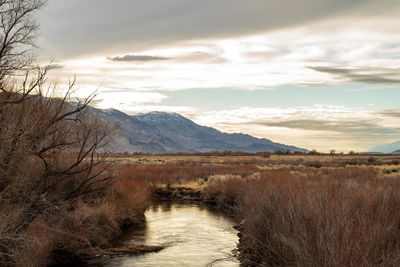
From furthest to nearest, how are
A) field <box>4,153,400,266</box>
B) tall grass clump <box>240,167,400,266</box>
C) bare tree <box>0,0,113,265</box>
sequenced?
bare tree <box>0,0,113,265</box>, field <box>4,153,400,266</box>, tall grass clump <box>240,167,400,266</box>

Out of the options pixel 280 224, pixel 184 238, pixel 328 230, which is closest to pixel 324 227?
pixel 328 230

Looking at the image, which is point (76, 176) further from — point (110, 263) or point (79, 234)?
point (110, 263)

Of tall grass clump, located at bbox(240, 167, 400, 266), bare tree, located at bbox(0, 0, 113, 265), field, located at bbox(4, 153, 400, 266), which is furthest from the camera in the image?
bare tree, located at bbox(0, 0, 113, 265)

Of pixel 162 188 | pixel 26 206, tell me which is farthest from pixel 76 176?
pixel 162 188

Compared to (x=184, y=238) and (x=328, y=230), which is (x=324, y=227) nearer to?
(x=328, y=230)

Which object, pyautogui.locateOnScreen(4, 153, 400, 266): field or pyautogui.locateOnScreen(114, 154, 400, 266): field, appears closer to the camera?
pyautogui.locateOnScreen(114, 154, 400, 266): field

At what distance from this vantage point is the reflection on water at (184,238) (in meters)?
12.5

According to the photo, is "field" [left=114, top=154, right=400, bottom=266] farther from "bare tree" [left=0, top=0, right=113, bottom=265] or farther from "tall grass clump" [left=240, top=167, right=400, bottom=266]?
"bare tree" [left=0, top=0, right=113, bottom=265]

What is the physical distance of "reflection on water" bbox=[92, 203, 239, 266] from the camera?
492 inches

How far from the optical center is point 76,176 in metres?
17.0

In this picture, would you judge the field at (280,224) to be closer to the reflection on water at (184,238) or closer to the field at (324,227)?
the field at (324,227)

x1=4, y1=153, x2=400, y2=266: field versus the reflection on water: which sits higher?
x1=4, y1=153, x2=400, y2=266: field

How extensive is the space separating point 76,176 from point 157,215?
6.20m

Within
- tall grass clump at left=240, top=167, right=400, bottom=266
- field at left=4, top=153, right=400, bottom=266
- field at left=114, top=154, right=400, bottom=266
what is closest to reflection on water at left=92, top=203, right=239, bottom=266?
field at left=4, top=153, right=400, bottom=266
